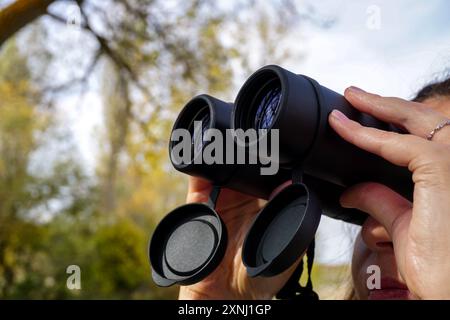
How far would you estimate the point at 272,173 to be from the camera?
98 centimetres

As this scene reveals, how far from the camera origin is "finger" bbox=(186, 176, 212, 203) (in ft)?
3.81

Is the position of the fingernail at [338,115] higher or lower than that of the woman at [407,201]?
higher

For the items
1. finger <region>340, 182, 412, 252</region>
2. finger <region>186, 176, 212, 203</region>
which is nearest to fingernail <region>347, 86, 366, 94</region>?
finger <region>340, 182, 412, 252</region>

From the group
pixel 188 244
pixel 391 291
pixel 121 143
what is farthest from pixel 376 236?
pixel 121 143

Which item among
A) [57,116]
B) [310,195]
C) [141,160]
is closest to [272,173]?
[310,195]

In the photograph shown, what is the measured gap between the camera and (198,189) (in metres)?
1.17

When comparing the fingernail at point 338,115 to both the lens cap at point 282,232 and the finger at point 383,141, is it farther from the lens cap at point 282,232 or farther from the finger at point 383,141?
the lens cap at point 282,232

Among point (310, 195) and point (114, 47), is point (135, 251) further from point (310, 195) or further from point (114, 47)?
point (310, 195)

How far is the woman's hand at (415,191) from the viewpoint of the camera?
680 millimetres

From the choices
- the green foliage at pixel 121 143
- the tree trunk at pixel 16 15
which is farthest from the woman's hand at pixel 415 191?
the green foliage at pixel 121 143

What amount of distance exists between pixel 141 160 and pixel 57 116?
115 cm

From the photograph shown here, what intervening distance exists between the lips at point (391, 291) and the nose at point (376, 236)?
6 centimetres

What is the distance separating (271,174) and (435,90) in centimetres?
40

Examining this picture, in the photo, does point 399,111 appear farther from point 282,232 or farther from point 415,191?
point 282,232
